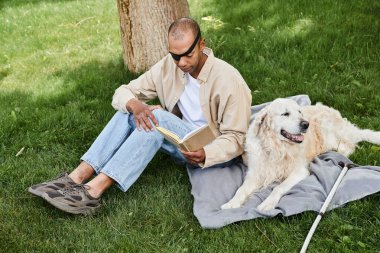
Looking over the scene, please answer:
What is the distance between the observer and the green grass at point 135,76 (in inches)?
149

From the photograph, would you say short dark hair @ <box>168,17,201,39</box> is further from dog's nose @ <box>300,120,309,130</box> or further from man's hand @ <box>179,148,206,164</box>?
dog's nose @ <box>300,120,309,130</box>

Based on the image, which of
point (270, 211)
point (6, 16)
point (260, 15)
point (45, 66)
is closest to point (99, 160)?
point (270, 211)

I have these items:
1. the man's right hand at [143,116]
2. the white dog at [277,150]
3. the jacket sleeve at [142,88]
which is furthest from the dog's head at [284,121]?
the jacket sleeve at [142,88]

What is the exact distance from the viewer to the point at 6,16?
10.2m

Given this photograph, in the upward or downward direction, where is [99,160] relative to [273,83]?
upward

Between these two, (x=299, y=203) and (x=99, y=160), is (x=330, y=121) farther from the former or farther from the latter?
(x=99, y=160)

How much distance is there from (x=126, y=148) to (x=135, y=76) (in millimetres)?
2613

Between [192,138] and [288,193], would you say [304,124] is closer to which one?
[288,193]

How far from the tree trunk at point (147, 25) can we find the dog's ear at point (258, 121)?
250 cm

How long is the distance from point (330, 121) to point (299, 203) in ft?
4.16

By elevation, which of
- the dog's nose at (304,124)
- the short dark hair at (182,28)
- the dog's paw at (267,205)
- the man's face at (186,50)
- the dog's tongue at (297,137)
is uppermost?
the short dark hair at (182,28)

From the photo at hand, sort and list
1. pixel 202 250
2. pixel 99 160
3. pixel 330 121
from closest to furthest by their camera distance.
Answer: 1. pixel 202 250
2. pixel 99 160
3. pixel 330 121

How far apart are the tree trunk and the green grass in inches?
15.0

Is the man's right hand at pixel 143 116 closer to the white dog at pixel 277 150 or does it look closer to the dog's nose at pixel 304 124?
the white dog at pixel 277 150
